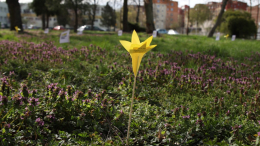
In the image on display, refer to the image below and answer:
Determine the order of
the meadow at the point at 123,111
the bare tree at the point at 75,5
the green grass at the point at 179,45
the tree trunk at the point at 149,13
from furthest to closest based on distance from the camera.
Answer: the bare tree at the point at 75,5, the tree trunk at the point at 149,13, the green grass at the point at 179,45, the meadow at the point at 123,111

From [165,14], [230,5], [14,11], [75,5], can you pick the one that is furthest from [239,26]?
[165,14]

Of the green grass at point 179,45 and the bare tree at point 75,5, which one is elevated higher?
the bare tree at point 75,5

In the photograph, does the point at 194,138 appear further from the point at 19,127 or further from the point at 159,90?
the point at 19,127

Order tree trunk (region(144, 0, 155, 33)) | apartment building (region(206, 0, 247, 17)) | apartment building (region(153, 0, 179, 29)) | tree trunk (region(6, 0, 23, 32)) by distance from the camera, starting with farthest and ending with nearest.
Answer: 1. apartment building (region(153, 0, 179, 29))
2. apartment building (region(206, 0, 247, 17))
3. tree trunk (region(144, 0, 155, 33))
4. tree trunk (region(6, 0, 23, 32))

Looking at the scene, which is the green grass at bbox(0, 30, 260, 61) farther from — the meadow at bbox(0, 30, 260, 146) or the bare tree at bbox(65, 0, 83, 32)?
the bare tree at bbox(65, 0, 83, 32)

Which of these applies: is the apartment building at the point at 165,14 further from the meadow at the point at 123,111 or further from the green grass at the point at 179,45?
the meadow at the point at 123,111

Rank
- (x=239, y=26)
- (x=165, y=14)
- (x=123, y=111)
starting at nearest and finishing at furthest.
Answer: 1. (x=123, y=111)
2. (x=239, y=26)
3. (x=165, y=14)

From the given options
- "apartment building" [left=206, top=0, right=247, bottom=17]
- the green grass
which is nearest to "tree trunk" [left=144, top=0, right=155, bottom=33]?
the green grass

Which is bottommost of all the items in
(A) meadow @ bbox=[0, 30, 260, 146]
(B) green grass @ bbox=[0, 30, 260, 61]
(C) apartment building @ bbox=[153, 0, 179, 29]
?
(A) meadow @ bbox=[0, 30, 260, 146]

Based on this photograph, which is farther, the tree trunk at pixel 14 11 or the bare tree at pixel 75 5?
the bare tree at pixel 75 5

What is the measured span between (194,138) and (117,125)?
73 centimetres

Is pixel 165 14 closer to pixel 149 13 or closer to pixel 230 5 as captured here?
pixel 230 5

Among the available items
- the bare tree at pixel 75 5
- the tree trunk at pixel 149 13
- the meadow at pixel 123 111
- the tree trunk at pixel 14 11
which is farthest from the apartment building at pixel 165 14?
the meadow at pixel 123 111

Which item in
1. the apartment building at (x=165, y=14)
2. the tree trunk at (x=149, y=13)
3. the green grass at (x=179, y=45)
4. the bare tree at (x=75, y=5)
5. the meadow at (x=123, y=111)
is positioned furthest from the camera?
the apartment building at (x=165, y=14)
